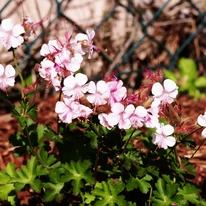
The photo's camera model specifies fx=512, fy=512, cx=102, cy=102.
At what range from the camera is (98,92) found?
1.76 meters

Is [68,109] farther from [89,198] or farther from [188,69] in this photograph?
[188,69]

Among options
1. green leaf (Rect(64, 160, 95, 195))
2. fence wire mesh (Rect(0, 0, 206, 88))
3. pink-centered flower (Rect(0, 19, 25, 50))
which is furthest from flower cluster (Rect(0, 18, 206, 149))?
fence wire mesh (Rect(0, 0, 206, 88))

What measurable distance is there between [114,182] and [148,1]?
2.72 m

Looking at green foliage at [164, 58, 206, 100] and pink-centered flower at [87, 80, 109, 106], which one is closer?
pink-centered flower at [87, 80, 109, 106]

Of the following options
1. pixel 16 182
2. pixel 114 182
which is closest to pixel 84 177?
pixel 114 182

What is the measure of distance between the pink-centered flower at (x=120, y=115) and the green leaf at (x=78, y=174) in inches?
12.3

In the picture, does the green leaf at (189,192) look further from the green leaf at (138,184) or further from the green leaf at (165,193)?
the green leaf at (138,184)

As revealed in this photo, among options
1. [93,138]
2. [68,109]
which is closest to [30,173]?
[93,138]

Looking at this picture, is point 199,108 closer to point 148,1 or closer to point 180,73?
point 180,73

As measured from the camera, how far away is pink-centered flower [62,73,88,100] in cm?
176

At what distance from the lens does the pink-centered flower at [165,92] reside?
1806mm

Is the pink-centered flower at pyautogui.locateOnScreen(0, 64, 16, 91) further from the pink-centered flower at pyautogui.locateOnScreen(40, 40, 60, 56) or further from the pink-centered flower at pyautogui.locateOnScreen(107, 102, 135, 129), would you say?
the pink-centered flower at pyautogui.locateOnScreen(107, 102, 135, 129)

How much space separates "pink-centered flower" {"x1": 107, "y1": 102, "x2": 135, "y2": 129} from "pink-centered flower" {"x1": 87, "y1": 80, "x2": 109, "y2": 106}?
49 millimetres

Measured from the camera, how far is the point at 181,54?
4.58 m
